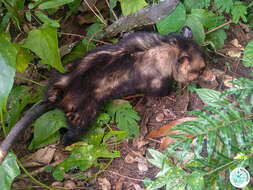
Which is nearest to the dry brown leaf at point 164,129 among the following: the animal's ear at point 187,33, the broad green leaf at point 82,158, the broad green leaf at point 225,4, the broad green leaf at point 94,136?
the broad green leaf at point 82,158

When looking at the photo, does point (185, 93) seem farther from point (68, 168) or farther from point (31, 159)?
point (31, 159)

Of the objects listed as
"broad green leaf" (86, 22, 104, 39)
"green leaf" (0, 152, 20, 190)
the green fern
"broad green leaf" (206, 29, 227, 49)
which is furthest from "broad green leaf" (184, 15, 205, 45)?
"green leaf" (0, 152, 20, 190)

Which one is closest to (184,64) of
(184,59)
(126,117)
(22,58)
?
(184,59)

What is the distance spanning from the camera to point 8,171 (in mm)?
2770

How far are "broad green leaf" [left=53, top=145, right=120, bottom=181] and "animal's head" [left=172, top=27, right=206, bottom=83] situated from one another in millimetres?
1426

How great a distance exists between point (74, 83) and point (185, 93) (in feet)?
5.23

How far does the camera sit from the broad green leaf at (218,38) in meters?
3.79

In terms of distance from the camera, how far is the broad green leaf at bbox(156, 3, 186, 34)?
3680 mm

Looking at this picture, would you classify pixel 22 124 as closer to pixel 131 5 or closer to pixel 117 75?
pixel 117 75

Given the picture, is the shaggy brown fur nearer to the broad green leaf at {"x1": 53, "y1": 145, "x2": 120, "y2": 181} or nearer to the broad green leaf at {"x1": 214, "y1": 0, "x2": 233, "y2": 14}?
the broad green leaf at {"x1": 53, "y1": 145, "x2": 120, "y2": 181}

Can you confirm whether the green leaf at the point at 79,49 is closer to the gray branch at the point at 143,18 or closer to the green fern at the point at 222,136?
the gray branch at the point at 143,18

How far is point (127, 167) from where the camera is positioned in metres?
3.46

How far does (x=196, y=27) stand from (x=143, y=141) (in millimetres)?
1761

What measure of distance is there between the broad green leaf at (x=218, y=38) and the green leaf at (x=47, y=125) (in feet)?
7.79
